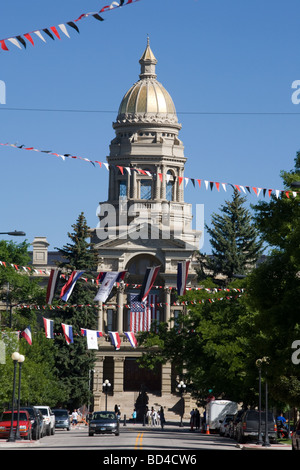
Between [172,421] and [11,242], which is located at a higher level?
[11,242]

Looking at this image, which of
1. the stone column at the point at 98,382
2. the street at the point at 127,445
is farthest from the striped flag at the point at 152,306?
the street at the point at 127,445

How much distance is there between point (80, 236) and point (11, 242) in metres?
5.81

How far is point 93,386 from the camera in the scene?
110 meters

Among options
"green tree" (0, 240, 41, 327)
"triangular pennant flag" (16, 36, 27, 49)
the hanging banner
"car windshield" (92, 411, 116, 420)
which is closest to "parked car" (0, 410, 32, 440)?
"car windshield" (92, 411, 116, 420)

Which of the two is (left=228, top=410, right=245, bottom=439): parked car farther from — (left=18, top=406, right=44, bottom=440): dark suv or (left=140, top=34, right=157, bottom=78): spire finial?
(left=140, top=34, right=157, bottom=78): spire finial

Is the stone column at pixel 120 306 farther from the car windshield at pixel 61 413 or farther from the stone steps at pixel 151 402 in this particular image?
the car windshield at pixel 61 413

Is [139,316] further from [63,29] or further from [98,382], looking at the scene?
[63,29]

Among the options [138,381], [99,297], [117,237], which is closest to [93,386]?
[138,381]

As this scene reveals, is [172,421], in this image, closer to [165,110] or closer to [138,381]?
[138,381]

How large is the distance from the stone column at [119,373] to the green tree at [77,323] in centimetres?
1817

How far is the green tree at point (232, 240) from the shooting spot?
103 m

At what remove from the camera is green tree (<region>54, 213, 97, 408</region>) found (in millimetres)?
93875

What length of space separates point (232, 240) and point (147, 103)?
36.1 metres

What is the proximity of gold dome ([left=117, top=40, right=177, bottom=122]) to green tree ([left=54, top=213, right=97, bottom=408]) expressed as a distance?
41430mm
